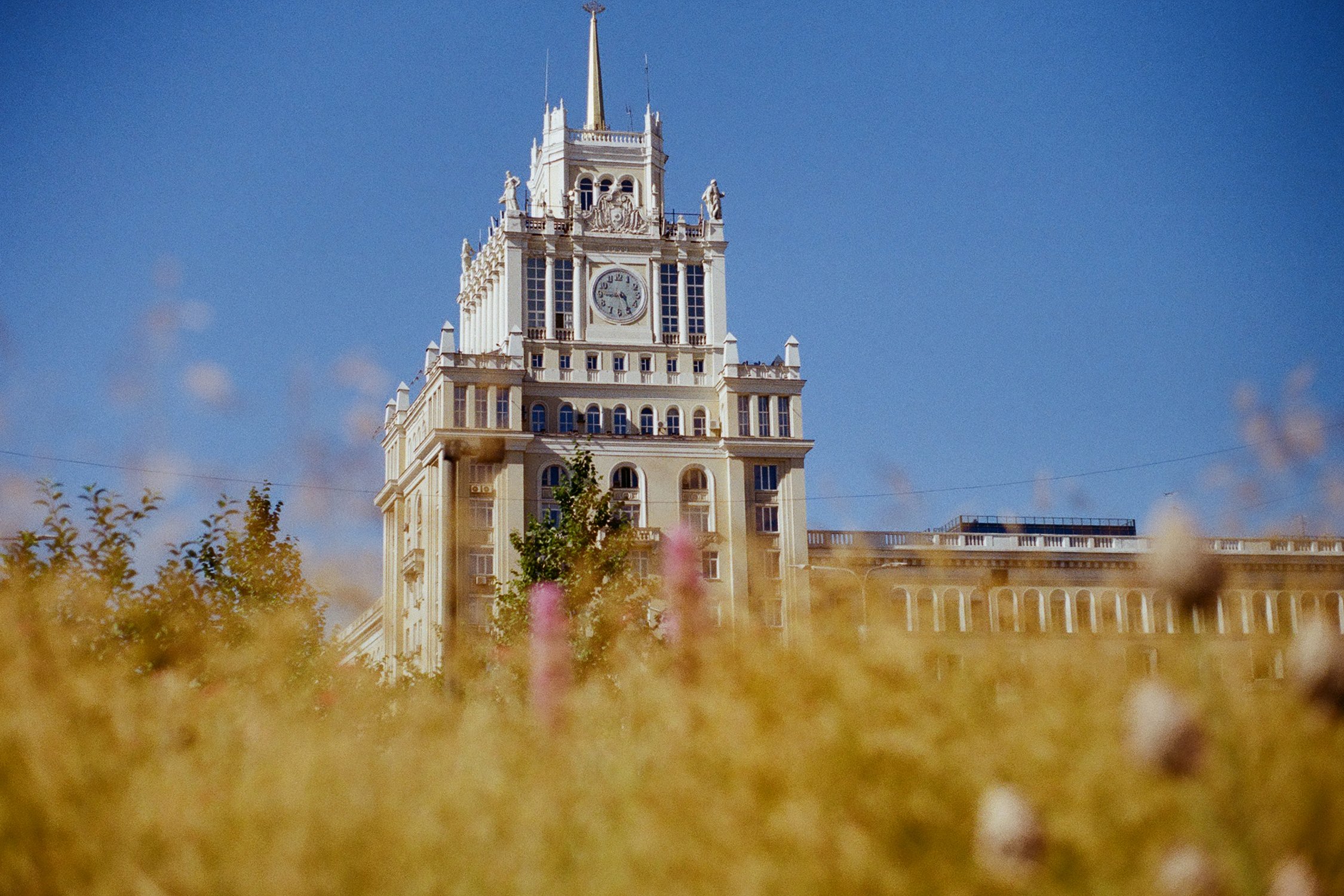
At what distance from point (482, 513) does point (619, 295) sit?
1572 centimetres

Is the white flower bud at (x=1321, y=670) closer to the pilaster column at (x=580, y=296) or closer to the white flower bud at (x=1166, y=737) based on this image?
the white flower bud at (x=1166, y=737)

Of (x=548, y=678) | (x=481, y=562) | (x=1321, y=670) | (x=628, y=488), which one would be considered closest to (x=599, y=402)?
(x=628, y=488)

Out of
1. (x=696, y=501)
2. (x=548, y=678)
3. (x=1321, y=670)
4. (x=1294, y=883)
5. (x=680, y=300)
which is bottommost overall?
(x=1294, y=883)

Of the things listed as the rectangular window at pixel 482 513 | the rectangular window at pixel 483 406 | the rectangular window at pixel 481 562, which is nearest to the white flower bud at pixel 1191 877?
the rectangular window at pixel 481 562

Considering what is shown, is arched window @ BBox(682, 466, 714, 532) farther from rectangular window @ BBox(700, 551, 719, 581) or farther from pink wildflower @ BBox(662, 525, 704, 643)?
pink wildflower @ BBox(662, 525, 704, 643)

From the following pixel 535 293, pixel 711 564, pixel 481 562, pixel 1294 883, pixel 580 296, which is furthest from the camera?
pixel 580 296

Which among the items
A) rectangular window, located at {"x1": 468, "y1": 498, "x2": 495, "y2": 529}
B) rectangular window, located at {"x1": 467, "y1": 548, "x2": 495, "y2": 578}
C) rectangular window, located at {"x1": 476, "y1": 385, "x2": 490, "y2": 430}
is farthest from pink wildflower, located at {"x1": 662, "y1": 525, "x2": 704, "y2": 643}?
rectangular window, located at {"x1": 476, "y1": 385, "x2": 490, "y2": 430}

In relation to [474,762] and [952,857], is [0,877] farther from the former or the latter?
[952,857]

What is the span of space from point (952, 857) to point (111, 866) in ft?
12.2

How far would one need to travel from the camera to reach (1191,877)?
17.5 ft

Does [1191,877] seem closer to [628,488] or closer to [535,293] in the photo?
[628,488]

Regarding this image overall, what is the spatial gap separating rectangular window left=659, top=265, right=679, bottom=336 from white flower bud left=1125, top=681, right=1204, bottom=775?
81719 millimetres

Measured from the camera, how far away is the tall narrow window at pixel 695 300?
87.3m

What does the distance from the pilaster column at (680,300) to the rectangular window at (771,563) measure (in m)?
12.9
